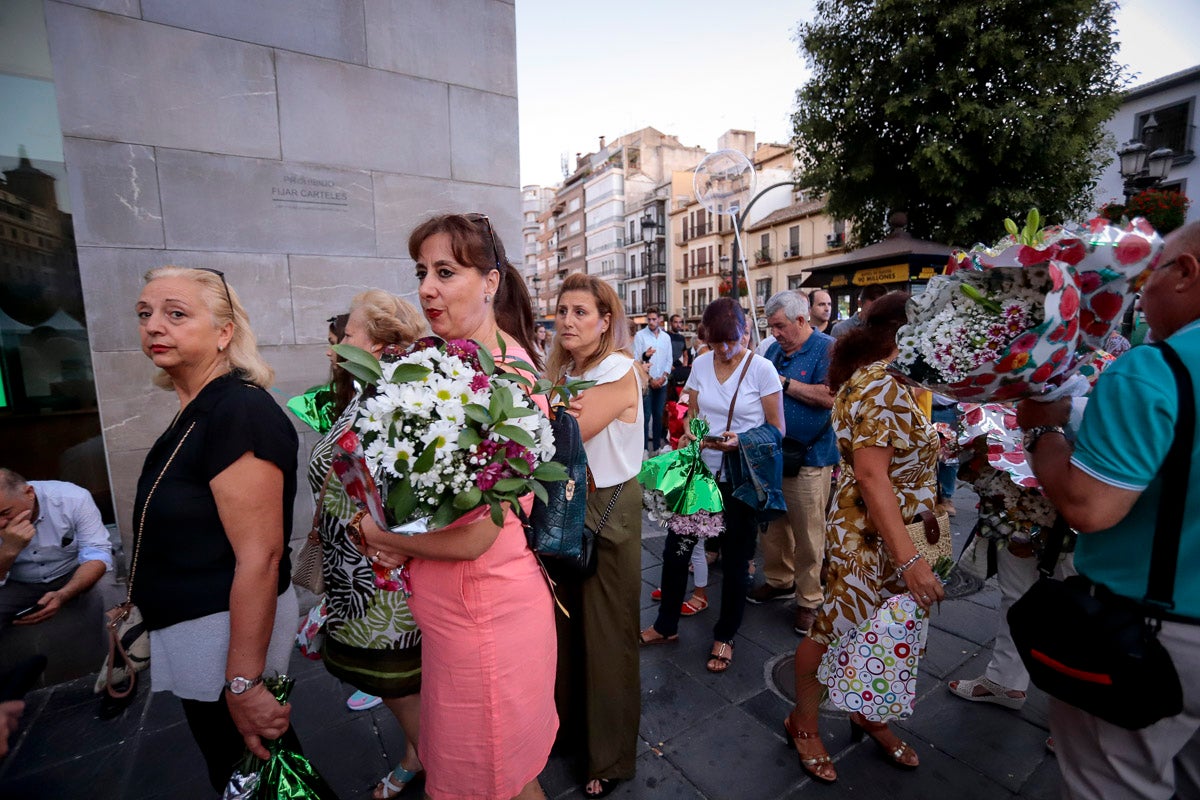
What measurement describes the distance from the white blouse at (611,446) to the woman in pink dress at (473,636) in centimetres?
75

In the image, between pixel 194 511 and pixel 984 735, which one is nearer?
pixel 194 511

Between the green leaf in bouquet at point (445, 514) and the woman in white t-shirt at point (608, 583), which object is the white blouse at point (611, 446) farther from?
the green leaf in bouquet at point (445, 514)

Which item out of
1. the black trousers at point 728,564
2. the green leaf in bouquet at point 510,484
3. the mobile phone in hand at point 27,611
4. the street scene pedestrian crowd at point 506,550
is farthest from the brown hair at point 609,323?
the mobile phone in hand at point 27,611

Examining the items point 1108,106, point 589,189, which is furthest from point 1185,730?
point 589,189

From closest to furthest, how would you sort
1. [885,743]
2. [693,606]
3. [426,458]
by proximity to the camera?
[426,458] → [885,743] → [693,606]

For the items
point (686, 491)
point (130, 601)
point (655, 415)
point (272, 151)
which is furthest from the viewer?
point (655, 415)

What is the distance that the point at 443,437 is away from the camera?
1.24m

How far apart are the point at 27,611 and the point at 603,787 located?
3361 millimetres

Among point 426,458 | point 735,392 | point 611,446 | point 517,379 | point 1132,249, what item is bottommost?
point 611,446

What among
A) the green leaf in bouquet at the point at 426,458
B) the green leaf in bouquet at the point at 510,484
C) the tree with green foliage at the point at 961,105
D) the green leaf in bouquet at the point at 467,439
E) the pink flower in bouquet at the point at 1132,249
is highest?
the tree with green foliage at the point at 961,105

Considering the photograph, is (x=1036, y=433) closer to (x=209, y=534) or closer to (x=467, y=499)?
(x=467, y=499)

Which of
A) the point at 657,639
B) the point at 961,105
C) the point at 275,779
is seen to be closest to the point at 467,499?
the point at 275,779

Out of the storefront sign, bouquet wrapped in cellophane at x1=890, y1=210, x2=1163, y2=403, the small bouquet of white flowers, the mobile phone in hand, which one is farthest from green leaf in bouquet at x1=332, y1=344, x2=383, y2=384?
the storefront sign

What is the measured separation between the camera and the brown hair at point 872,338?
7.90 ft
